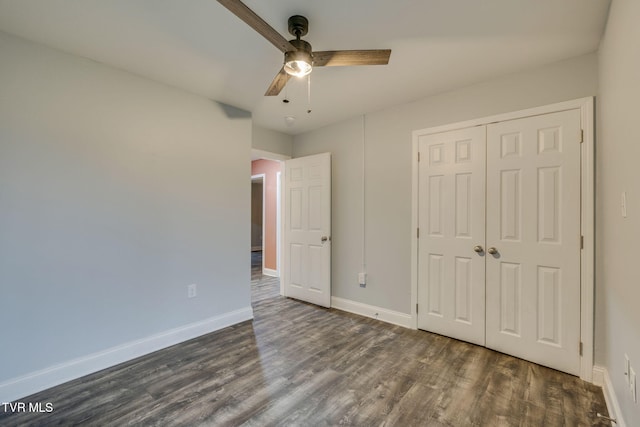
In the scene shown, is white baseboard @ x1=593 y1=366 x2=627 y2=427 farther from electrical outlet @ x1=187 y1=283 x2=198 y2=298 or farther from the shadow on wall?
the shadow on wall

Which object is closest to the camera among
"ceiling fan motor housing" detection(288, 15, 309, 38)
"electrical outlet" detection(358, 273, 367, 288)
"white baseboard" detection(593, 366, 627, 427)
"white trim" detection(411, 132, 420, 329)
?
"white baseboard" detection(593, 366, 627, 427)

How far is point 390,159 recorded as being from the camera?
10.3 ft

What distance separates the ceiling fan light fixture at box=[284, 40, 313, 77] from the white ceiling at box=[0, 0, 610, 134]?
0.59 feet

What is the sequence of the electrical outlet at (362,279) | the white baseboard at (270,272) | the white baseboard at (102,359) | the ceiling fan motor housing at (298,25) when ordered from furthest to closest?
the white baseboard at (270,272), the electrical outlet at (362,279), the white baseboard at (102,359), the ceiling fan motor housing at (298,25)

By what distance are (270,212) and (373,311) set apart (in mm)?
3149

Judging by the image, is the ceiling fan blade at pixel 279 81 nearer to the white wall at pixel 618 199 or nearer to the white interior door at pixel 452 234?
the white interior door at pixel 452 234

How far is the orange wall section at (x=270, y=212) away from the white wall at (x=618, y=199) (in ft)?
14.9

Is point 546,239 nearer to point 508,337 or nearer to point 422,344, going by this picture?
point 508,337

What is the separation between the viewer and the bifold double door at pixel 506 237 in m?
2.14

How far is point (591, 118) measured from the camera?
204 cm

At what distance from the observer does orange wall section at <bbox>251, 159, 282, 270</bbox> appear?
219 inches

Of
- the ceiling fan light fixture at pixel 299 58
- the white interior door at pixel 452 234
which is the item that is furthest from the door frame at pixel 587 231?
the ceiling fan light fixture at pixel 299 58

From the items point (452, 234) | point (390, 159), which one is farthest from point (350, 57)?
point (452, 234)

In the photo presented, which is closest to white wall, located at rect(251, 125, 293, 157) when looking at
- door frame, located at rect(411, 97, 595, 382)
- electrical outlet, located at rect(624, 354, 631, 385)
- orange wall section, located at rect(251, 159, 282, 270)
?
orange wall section, located at rect(251, 159, 282, 270)
